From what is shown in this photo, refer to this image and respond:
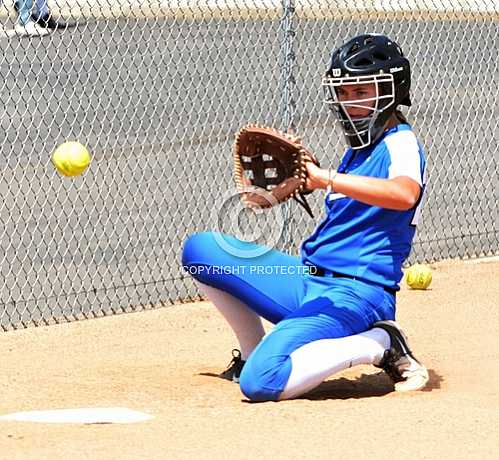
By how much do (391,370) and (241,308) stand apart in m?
0.74

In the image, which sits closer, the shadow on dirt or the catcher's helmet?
the catcher's helmet

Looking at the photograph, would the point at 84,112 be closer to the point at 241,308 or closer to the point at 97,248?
the point at 97,248

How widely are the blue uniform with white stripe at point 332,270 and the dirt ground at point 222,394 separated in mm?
249

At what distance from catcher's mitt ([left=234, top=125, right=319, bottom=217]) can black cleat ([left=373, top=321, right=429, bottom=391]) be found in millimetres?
674

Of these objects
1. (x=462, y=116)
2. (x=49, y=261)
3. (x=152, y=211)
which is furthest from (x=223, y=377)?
(x=462, y=116)

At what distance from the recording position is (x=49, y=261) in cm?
823

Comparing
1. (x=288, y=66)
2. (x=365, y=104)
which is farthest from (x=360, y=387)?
(x=288, y=66)

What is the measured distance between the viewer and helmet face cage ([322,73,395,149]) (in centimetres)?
533

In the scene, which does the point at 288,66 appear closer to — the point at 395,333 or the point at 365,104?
the point at 365,104

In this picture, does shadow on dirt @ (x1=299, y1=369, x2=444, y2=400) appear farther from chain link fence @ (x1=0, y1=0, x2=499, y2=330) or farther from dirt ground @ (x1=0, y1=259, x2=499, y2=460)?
chain link fence @ (x1=0, y1=0, x2=499, y2=330)

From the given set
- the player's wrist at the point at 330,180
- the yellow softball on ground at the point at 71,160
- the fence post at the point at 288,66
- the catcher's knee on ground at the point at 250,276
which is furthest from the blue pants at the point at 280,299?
the fence post at the point at 288,66

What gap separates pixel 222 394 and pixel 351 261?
79 cm

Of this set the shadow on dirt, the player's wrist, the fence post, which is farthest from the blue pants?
the fence post

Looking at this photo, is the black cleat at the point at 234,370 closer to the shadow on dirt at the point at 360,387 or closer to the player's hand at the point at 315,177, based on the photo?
the shadow on dirt at the point at 360,387
